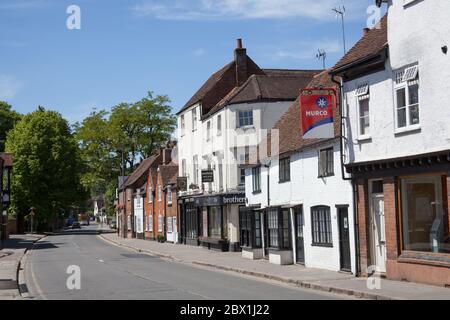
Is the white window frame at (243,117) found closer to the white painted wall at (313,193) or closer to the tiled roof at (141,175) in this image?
the white painted wall at (313,193)

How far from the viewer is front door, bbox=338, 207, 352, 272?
21.4 meters

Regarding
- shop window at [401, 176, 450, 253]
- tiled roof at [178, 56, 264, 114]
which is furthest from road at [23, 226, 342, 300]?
tiled roof at [178, 56, 264, 114]

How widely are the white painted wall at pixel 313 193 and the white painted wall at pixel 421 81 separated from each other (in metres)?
1.85

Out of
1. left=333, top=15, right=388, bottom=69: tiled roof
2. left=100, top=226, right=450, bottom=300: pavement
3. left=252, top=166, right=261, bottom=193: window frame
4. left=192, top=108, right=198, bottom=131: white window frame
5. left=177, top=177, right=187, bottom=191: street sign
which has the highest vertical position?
left=192, top=108, right=198, bottom=131: white window frame

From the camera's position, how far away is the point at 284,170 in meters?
27.3

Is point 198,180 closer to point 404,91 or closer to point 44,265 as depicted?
point 44,265

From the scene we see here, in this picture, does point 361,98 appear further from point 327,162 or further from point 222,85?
point 222,85

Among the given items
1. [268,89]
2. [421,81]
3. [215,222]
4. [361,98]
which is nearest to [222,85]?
[268,89]

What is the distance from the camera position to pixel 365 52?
20141 millimetres

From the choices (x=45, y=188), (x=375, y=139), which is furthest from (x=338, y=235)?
(x=45, y=188)

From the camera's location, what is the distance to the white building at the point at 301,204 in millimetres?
21891

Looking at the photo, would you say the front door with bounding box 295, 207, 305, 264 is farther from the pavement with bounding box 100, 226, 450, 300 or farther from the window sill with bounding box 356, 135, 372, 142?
the window sill with bounding box 356, 135, 372, 142

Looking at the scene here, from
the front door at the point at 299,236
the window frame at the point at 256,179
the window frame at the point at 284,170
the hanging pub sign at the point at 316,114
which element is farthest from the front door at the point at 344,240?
the window frame at the point at 256,179

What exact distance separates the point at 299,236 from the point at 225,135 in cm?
1341
